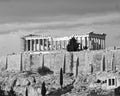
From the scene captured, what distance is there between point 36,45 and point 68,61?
18941 millimetres

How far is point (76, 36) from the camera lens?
131 meters

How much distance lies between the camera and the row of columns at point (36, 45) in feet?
433

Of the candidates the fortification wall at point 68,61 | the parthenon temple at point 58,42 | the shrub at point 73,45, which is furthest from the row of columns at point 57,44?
the fortification wall at point 68,61

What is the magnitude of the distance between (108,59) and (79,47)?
18.0 metres

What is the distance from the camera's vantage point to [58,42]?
132 meters

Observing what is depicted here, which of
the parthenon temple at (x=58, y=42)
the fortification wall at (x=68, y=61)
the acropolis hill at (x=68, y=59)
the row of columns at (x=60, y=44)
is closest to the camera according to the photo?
the acropolis hill at (x=68, y=59)

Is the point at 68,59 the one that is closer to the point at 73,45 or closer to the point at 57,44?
the point at 73,45

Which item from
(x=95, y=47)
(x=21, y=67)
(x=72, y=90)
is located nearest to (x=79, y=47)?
(x=95, y=47)

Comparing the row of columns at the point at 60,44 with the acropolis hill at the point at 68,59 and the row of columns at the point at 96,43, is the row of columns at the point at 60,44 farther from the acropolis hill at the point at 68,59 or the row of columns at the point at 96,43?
the row of columns at the point at 96,43

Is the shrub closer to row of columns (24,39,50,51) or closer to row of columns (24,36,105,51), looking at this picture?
row of columns (24,36,105,51)

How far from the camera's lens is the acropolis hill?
107725 millimetres

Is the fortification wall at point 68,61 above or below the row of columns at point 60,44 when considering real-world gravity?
below

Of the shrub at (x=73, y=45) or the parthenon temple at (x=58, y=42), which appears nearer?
the shrub at (x=73, y=45)

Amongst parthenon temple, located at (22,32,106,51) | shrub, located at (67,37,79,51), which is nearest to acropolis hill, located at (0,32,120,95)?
parthenon temple, located at (22,32,106,51)
